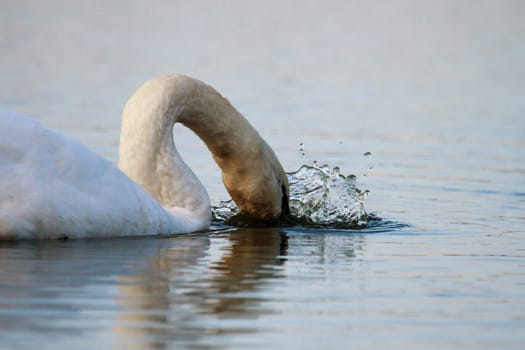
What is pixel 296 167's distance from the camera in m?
13.1

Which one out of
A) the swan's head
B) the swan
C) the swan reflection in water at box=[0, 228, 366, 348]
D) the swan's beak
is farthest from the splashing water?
the swan reflection in water at box=[0, 228, 366, 348]

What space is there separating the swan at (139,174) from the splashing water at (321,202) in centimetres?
39

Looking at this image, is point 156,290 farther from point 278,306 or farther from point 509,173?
point 509,173

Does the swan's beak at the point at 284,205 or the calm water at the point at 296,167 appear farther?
the swan's beak at the point at 284,205

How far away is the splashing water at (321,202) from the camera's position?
1038 cm

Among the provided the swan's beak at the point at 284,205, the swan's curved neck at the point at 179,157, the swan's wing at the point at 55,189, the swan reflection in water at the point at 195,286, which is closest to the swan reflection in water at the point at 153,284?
the swan reflection in water at the point at 195,286

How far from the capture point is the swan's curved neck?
9547mm

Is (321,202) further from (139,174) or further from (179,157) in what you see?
(139,174)

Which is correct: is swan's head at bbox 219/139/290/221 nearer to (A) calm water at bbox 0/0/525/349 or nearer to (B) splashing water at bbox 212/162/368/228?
(B) splashing water at bbox 212/162/368/228

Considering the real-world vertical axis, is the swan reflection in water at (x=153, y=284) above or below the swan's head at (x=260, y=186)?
below

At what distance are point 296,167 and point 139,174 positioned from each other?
3.84 metres

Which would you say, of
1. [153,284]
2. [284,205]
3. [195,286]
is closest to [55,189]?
[153,284]

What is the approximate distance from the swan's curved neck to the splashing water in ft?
1.34

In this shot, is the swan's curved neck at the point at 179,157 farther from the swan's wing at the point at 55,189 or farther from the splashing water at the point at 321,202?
the swan's wing at the point at 55,189
